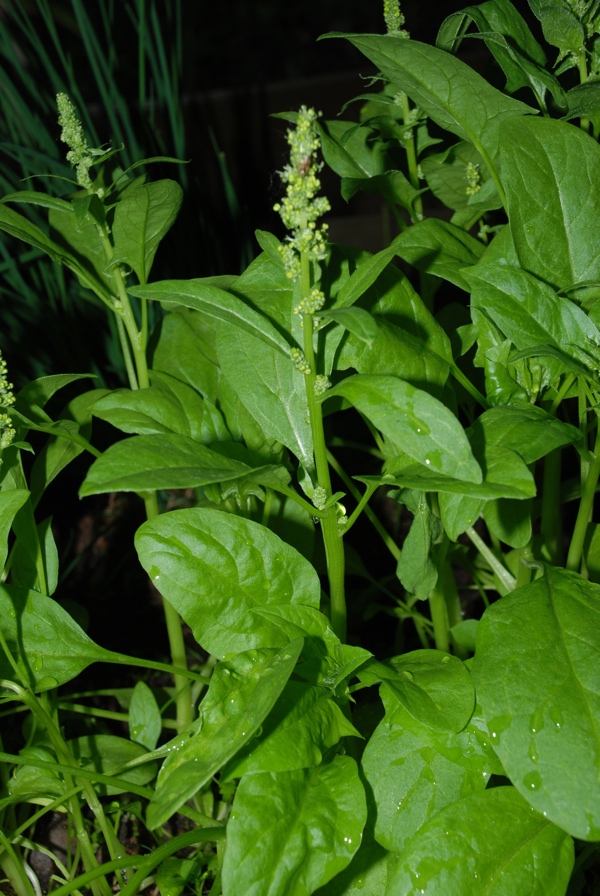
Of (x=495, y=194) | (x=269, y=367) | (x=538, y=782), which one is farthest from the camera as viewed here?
(x=495, y=194)

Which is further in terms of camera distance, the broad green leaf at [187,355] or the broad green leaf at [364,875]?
the broad green leaf at [187,355]

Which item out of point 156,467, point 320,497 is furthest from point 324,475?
point 156,467

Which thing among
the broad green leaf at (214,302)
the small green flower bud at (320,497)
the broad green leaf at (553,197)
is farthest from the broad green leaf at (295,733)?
the broad green leaf at (553,197)

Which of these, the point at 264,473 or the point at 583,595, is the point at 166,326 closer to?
the point at 264,473

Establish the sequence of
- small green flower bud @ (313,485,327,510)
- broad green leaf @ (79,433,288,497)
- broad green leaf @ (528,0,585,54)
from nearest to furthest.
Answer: broad green leaf @ (79,433,288,497) < small green flower bud @ (313,485,327,510) < broad green leaf @ (528,0,585,54)

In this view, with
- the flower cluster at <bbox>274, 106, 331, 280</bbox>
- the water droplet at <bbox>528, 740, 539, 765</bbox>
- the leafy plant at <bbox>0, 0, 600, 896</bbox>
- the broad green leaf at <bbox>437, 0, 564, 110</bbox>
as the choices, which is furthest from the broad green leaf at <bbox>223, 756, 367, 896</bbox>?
the broad green leaf at <bbox>437, 0, 564, 110</bbox>

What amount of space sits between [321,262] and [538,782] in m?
0.37

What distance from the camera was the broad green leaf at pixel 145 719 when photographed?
717 mm

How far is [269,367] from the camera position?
576 mm

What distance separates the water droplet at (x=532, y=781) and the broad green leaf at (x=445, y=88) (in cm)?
46

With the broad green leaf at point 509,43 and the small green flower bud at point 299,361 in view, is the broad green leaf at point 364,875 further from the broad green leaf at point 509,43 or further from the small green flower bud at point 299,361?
the broad green leaf at point 509,43

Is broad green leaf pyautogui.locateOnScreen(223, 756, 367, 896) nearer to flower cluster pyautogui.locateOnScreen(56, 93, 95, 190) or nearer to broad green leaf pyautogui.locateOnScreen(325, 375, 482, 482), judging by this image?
broad green leaf pyautogui.locateOnScreen(325, 375, 482, 482)

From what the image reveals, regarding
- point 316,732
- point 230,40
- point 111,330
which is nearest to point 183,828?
point 316,732

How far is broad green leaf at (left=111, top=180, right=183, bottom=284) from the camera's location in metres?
0.67
